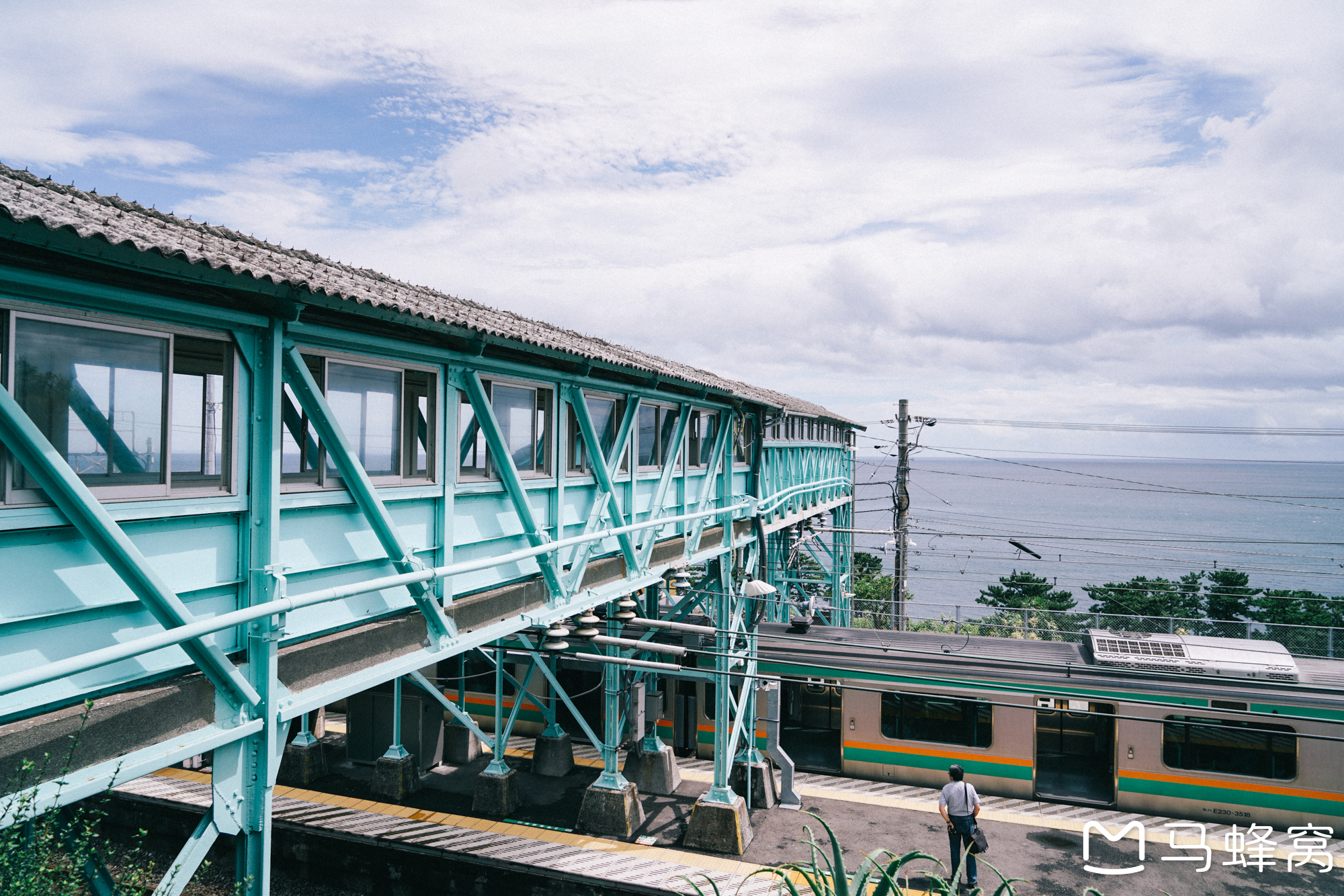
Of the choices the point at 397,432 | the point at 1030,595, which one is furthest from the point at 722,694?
the point at 1030,595

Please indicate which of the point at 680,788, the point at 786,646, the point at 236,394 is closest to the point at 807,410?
the point at 786,646

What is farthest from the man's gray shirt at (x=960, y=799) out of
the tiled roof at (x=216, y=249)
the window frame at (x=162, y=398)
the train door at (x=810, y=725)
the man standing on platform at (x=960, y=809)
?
the window frame at (x=162, y=398)

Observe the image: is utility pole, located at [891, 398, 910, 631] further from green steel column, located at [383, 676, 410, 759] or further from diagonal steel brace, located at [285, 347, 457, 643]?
diagonal steel brace, located at [285, 347, 457, 643]

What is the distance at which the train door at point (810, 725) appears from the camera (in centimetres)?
1730

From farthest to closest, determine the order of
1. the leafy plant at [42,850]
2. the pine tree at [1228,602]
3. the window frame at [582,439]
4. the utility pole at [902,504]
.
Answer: the pine tree at [1228,602] < the utility pole at [902,504] < the window frame at [582,439] < the leafy plant at [42,850]

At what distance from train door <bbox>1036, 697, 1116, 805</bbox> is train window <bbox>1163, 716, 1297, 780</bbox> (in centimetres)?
104

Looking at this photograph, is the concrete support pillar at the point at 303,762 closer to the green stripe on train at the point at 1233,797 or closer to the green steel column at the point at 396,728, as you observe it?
the green steel column at the point at 396,728

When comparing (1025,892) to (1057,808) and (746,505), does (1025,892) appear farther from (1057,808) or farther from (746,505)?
(746,505)

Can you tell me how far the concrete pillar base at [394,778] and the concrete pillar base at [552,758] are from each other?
2547 mm

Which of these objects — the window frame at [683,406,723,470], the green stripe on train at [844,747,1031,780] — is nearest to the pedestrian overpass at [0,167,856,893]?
the window frame at [683,406,723,470]

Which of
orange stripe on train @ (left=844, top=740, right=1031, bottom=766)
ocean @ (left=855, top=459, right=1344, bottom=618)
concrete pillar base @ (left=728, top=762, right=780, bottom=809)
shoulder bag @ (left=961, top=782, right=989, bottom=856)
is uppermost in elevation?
shoulder bag @ (left=961, top=782, right=989, bottom=856)

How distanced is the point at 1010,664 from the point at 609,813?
785 cm

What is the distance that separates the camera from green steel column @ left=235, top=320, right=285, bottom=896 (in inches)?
201

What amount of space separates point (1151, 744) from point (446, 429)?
568 inches
